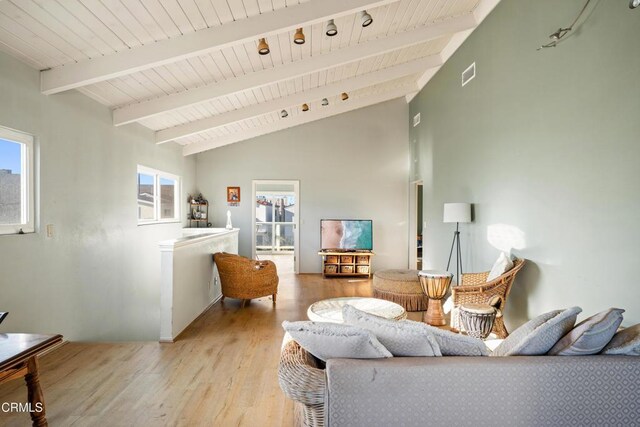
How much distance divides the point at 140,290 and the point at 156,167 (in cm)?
192

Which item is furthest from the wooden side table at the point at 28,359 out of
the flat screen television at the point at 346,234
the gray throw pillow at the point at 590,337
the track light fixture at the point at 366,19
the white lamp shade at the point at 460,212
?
the flat screen television at the point at 346,234

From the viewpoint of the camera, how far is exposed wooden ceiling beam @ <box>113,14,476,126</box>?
4047mm

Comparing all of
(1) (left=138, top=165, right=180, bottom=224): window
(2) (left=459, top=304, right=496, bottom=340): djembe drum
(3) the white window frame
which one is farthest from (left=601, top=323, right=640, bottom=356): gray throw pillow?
(1) (left=138, top=165, right=180, bottom=224): window

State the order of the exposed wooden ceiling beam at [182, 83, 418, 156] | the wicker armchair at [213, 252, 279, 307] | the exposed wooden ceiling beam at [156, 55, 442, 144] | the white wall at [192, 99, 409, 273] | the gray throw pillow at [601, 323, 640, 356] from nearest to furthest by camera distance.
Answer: the gray throw pillow at [601, 323, 640, 356]
the wicker armchair at [213, 252, 279, 307]
the exposed wooden ceiling beam at [156, 55, 442, 144]
the exposed wooden ceiling beam at [182, 83, 418, 156]
the white wall at [192, 99, 409, 273]

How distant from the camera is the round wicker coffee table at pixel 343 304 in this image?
2862 millimetres

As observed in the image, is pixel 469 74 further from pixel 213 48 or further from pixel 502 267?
pixel 213 48

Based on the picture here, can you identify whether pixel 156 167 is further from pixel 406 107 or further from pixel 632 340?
pixel 632 340

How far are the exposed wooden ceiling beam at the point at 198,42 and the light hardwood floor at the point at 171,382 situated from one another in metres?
2.38

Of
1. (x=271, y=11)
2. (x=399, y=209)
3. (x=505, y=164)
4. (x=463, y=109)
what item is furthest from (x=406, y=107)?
(x=271, y=11)

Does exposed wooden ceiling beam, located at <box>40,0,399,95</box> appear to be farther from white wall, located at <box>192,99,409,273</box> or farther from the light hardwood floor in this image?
white wall, located at <box>192,99,409,273</box>

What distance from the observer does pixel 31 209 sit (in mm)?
2951

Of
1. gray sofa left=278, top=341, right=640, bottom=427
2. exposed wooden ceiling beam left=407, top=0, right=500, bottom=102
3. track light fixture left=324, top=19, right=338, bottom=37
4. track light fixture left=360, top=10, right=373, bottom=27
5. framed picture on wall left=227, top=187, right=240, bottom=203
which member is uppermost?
exposed wooden ceiling beam left=407, top=0, right=500, bottom=102

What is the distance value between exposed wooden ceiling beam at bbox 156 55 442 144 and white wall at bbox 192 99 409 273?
6.13ft
